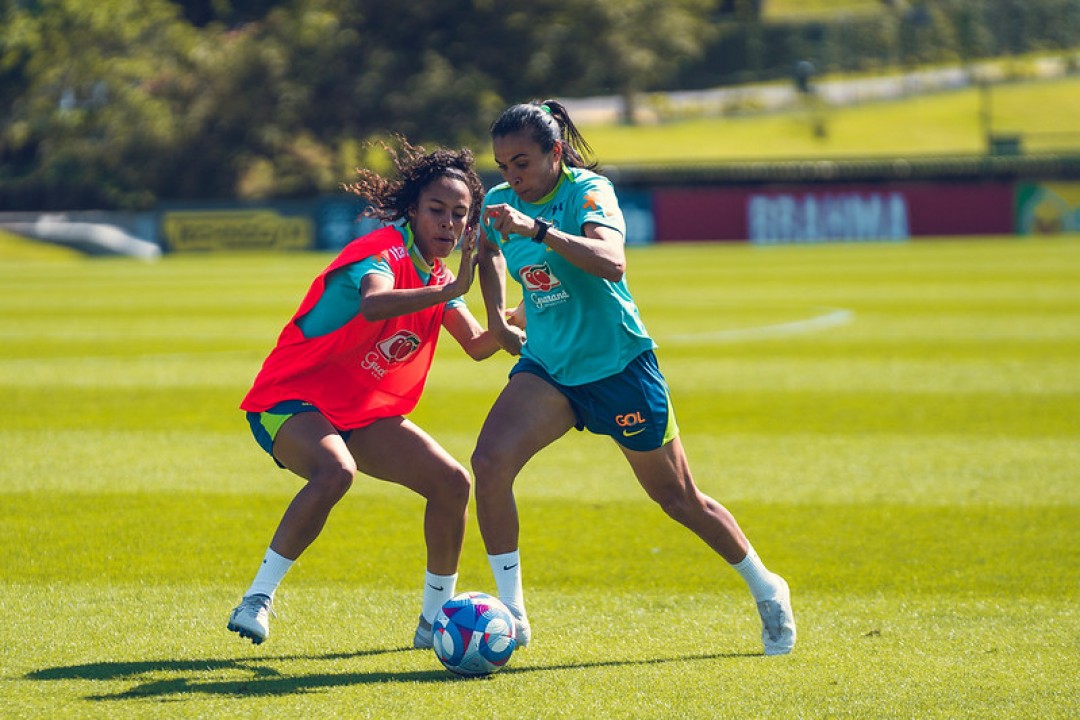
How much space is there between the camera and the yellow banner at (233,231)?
4131 cm

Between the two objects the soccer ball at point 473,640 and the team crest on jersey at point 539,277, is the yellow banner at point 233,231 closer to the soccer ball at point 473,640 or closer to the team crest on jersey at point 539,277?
the team crest on jersey at point 539,277

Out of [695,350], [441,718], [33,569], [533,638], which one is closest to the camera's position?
[441,718]

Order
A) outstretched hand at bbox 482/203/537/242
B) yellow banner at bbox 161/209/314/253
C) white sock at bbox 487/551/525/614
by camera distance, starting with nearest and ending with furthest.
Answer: outstretched hand at bbox 482/203/537/242 → white sock at bbox 487/551/525/614 → yellow banner at bbox 161/209/314/253

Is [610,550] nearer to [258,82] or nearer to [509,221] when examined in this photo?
[509,221]

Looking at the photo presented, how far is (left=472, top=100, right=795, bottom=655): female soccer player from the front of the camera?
583cm

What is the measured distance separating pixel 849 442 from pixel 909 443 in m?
0.43

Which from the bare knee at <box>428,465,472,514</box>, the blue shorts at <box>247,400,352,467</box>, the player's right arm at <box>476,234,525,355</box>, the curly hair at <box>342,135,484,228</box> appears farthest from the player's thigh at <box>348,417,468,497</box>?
the curly hair at <box>342,135,484,228</box>

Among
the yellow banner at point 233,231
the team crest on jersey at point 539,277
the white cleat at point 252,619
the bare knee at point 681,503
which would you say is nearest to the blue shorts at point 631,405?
the bare knee at point 681,503

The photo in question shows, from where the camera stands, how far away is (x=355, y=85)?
58.7 metres

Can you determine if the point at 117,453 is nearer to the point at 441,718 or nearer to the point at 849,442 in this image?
the point at 849,442

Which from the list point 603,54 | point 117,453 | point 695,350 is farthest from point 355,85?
point 117,453

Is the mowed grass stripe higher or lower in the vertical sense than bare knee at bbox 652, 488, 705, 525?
lower

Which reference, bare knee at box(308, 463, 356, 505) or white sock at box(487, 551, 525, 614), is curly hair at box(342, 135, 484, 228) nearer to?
bare knee at box(308, 463, 356, 505)

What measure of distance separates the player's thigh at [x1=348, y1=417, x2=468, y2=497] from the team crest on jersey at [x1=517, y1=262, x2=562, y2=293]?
2.56 feet
